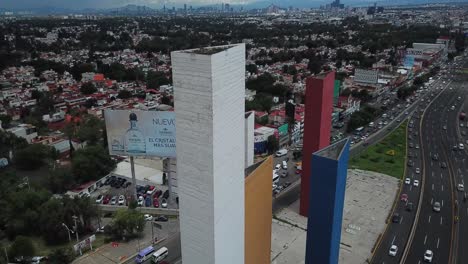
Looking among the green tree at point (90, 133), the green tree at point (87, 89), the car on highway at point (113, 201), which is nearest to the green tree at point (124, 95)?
the green tree at point (87, 89)

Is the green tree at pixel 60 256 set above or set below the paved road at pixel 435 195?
above

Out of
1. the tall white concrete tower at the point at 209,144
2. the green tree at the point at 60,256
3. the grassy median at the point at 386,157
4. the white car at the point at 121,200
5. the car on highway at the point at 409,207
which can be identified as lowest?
the white car at the point at 121,200

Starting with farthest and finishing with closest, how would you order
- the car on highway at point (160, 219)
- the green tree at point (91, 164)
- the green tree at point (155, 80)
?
1. the green tree at point (155, 80)
2. the green tree at point (91, 164)
3. the car on highway at point (160, 219)

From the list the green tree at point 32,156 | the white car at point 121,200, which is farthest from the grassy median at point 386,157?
the green tree at point 32,156

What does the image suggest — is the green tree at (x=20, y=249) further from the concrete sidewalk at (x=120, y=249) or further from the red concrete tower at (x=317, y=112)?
the red concrete tower at (x=317, y=112)

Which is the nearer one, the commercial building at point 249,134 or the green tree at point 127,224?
the green tree at point 127,224

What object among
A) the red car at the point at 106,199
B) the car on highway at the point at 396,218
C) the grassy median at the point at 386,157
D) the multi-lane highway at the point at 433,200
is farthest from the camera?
the grassy median at the point at 386,157

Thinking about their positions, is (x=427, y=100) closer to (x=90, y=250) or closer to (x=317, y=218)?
(x=317, y=218)

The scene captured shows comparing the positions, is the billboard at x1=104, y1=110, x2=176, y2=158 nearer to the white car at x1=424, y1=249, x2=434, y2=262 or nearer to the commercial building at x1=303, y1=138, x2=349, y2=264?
the commercial building at x1=303, y1=138, x2=349, y2=264

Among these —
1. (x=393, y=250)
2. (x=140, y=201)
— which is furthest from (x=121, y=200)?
(x=393, y=250)
